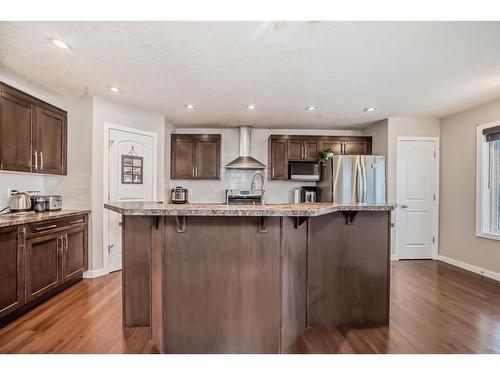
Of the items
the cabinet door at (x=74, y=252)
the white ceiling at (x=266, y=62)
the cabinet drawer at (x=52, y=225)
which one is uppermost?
the white ceiling at (x=266, y=62)

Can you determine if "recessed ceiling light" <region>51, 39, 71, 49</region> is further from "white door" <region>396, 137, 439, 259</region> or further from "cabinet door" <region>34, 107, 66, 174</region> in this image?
"white door" <region>396, 137, 439, 259</region>

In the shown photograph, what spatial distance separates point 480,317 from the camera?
8.35 ft

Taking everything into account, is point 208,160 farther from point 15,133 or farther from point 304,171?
point 15,133

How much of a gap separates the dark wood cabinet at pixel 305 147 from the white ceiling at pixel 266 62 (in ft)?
3.59

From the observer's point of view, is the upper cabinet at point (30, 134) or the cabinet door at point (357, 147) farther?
the cabinet door at point (357, 147)

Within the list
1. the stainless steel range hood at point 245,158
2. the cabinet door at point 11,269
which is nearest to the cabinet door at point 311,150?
the stainless steel range hood at point 245,158

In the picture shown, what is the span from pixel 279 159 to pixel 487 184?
3.10 metres

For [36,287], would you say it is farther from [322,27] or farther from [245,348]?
[322,27]

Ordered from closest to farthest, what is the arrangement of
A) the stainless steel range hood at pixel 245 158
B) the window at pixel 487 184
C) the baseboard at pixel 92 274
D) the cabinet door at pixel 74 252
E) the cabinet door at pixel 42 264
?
the cabinet door at pixel 42 264, the cabinet door at pixel 74 252, the baseboard at pixel 92 274, the window at pixel 487 184, the stainless steel range hood at pixel 245 158

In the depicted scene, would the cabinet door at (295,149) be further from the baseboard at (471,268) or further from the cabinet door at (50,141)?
the cabinet door at (50,141)

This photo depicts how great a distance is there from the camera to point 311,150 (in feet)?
16.7

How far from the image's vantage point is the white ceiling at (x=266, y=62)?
205 cm
